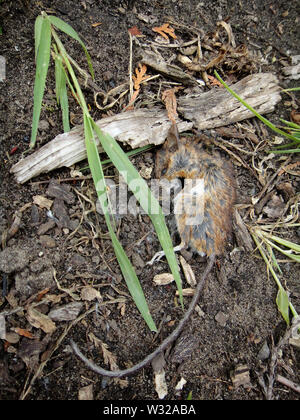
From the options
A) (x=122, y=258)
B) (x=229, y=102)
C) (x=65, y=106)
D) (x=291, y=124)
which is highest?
(x=65, y=106)

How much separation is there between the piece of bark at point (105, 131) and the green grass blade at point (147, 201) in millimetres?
138

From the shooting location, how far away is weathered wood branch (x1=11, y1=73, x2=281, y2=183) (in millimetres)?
1563

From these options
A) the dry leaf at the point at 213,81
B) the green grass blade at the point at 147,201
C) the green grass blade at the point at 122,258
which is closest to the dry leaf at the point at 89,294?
the green grass blade at the point at 122,258

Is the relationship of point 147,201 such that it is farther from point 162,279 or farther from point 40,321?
point 40,321

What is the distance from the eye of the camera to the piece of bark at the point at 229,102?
5.93ft

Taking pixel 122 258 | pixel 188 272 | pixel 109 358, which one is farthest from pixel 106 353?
pixel 188 272

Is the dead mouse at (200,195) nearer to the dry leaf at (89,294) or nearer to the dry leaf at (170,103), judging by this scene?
the dry leaf at (170,103)

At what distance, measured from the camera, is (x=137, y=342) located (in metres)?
1.43

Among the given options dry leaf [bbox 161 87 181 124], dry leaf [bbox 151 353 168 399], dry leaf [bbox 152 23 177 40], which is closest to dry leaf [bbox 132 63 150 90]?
dry leaf [bbox 161 87 181 124]

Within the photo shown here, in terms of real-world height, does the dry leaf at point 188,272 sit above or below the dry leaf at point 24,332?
below

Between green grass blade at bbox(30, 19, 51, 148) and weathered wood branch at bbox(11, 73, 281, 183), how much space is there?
0.48 feet

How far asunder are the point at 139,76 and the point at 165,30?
0.42 meters

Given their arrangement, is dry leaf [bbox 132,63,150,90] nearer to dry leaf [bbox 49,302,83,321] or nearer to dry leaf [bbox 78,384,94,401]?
dry leaf [bbox 49,302,83,321]

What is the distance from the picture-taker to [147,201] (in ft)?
4.76
